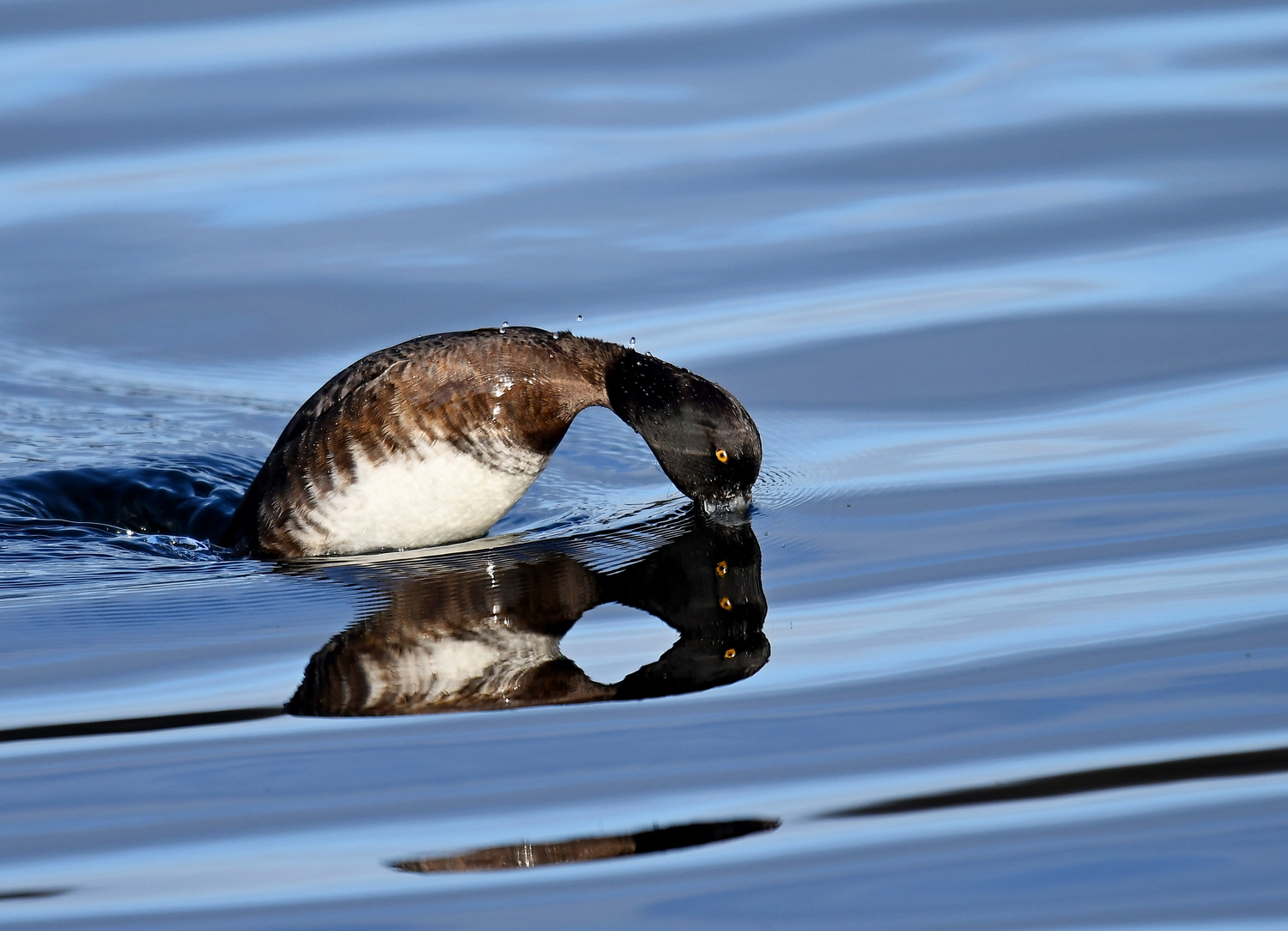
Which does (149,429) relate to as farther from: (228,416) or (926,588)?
(926,588)

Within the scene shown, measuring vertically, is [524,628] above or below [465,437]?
below

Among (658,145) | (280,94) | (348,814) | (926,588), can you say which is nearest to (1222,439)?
(926,588)

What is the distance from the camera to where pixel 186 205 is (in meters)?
12.5

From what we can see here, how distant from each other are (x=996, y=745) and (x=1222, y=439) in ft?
11.5

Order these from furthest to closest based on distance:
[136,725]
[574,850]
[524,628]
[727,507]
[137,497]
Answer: [137,497] < [727,507] < [524,628] < [136,725] < [574,850]

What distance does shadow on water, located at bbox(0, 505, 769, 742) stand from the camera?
217 inches

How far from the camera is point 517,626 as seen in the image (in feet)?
20.3

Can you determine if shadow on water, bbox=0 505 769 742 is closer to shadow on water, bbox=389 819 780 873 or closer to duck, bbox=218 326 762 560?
duck, bbox=218 326 762 560

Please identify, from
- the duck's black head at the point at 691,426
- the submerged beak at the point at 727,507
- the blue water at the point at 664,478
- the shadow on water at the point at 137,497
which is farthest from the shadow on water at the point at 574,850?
the shadow on water at the point at 137,497

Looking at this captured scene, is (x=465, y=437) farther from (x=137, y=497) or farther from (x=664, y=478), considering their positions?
(x=137, y=497)

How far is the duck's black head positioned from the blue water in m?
0.21

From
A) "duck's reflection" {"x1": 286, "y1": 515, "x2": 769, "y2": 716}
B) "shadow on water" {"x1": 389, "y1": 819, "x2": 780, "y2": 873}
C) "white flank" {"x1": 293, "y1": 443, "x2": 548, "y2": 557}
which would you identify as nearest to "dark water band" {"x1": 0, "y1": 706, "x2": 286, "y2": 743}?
"duck's reflection" {"x1": 286, "y1": 515, "x2": 769, "y2": 716}

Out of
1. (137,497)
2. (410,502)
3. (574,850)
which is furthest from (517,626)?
(137,497)

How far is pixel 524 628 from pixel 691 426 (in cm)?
145
